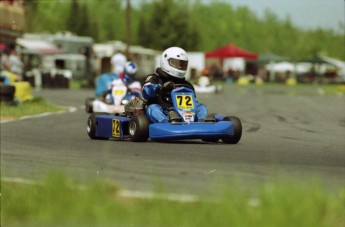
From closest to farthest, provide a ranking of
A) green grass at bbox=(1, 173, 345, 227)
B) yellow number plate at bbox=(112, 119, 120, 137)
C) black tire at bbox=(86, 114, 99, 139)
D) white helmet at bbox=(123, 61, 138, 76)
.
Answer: green grass at bbox=(1, 173, 345, 227), yellow number plate at bbox=(112, 119, 120, 137), black tire at bbox=(86, 114, 99, 139), white helmet at bbox=(123, 61, 138, 76)

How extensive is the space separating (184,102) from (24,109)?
9.47 m

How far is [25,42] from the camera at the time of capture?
6000 centimetres

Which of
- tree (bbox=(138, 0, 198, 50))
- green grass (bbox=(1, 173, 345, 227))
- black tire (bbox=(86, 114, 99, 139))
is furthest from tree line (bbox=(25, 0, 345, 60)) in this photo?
green grass (bbox=(1, 173, 345, 227))

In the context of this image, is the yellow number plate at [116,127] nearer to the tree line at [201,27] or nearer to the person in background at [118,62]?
the person in background at [118,62]

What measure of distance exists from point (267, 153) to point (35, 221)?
501 centimetres

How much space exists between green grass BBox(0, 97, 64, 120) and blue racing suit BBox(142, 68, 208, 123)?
6.54 m

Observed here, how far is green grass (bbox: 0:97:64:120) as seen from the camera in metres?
18.8

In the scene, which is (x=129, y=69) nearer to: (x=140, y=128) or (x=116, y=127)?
(x=116, y=127)

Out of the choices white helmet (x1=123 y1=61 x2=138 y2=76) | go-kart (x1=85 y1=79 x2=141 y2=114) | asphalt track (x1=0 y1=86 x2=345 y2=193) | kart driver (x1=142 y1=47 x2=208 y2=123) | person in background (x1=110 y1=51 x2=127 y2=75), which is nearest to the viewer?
asphalt track (x1=0 y1=86 x2=345 y2=193)

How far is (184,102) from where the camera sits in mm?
11883

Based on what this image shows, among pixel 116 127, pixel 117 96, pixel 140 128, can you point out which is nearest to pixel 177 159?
pixel 140 128

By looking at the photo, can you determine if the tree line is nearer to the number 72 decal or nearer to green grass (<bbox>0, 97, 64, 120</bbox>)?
green grass (<bbox>0, 97, 64, 120</bbox>)

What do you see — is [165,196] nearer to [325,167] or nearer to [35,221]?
[35,221]

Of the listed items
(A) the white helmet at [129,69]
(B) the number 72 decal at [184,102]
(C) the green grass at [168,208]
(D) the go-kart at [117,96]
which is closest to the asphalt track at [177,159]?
(B) the number 72 decal at [184,102]
